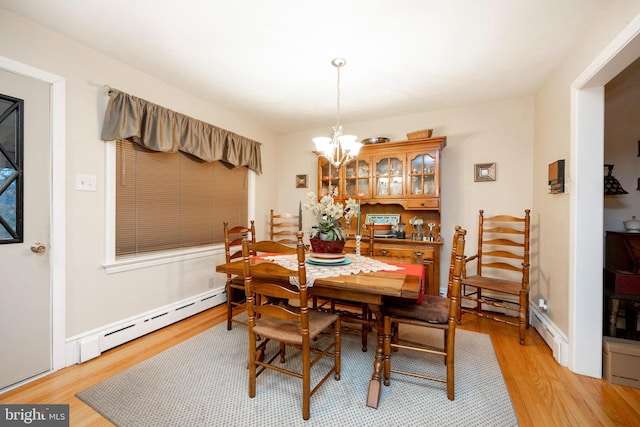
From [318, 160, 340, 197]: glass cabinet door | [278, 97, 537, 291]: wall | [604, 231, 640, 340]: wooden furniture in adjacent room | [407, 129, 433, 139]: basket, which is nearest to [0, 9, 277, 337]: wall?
[318, 160, 340, 197]: glass cabinet door

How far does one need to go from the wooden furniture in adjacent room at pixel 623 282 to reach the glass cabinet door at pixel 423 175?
1.56 m

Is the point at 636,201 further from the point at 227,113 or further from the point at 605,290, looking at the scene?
the point at 227,113

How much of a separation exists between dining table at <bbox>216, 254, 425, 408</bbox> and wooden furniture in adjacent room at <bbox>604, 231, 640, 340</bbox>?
1.47 metres

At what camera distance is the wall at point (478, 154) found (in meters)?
3.09

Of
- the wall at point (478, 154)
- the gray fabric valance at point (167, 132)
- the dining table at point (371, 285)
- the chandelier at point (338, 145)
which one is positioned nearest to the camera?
the dining table at point (371, 285)

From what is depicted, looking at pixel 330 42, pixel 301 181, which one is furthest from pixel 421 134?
pixel 301 181

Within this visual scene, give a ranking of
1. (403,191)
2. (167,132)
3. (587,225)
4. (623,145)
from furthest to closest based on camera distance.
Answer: (403,191) < (167,132) < (623,145) < (587,225)

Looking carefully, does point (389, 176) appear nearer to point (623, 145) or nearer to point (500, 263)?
point (500, 263)

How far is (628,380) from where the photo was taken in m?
1.80

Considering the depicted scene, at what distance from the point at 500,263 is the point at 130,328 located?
3.69m

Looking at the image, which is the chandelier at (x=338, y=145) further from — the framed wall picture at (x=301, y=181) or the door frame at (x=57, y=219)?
the door frame at (x=57, y=219)

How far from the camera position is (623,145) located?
2.53 meters

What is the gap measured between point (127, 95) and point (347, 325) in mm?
2924

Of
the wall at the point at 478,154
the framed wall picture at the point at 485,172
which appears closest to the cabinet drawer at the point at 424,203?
the wall at the point at 478,154
